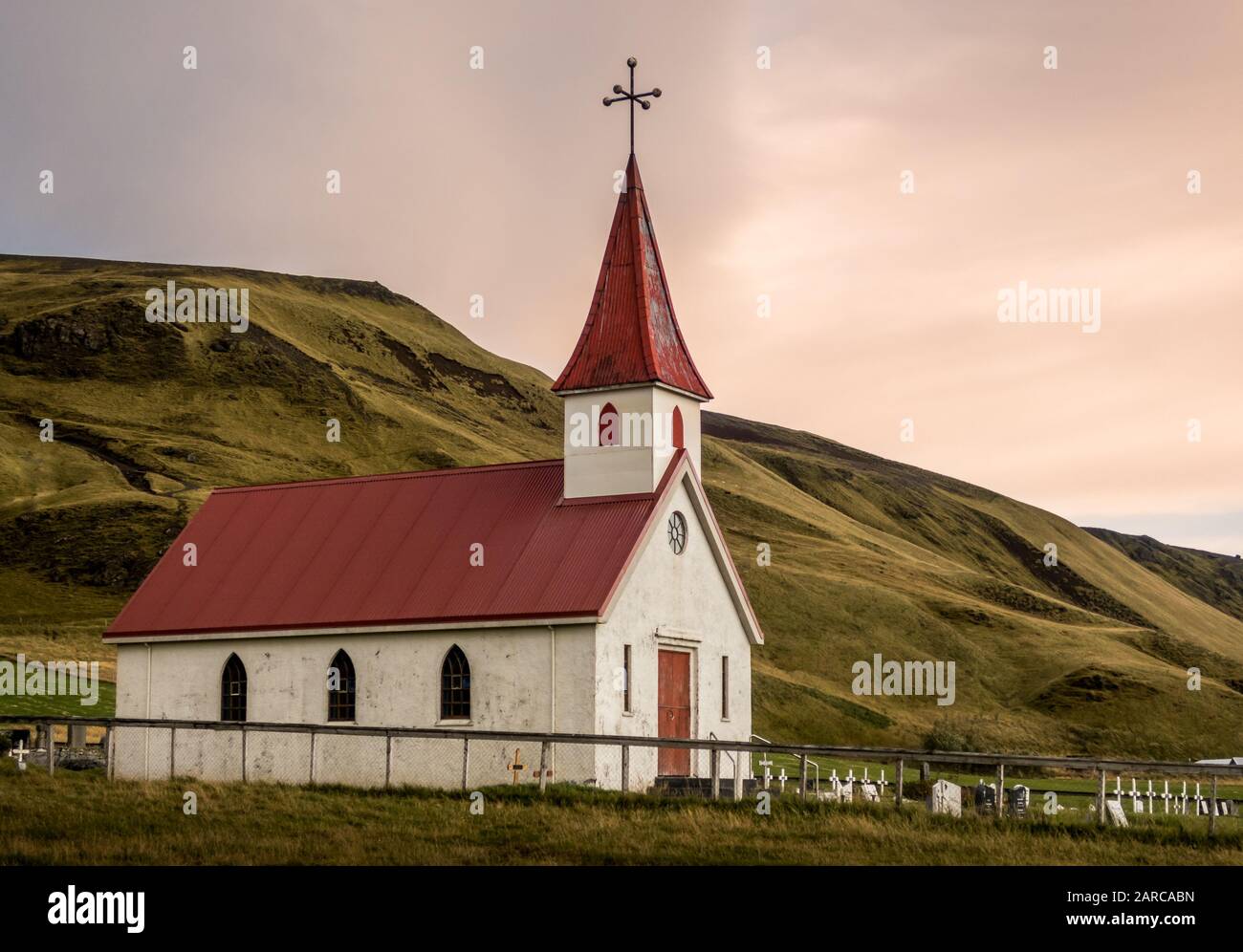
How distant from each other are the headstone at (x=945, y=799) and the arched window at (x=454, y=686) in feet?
38.0

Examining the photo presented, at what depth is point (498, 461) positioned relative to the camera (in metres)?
147

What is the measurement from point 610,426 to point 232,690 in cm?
1134

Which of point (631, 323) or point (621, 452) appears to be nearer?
point (621, 452)

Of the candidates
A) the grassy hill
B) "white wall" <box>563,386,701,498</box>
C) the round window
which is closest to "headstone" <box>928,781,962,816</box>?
the round window

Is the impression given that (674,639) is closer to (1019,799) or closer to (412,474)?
(412,474)

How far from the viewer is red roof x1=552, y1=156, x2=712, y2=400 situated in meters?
38.2

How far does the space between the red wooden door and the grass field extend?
8093mm

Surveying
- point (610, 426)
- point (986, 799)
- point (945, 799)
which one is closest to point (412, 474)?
point (610, 426)

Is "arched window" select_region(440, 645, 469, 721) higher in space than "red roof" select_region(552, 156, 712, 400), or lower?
lower

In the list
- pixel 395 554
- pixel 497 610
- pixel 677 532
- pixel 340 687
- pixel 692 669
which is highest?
pixel 677 532

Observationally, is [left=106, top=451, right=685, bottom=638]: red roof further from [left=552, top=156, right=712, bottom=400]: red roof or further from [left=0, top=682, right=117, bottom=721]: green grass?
[left=0, top=682, right=117, bottom=721]: green grass

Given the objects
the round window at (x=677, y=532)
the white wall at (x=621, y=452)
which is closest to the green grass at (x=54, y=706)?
the white wall at (x=621, y=452)
